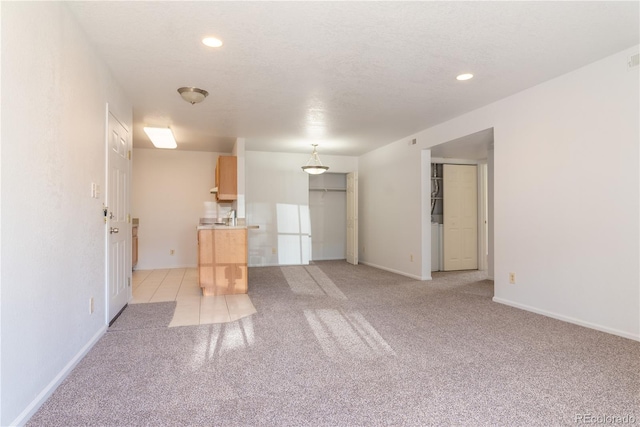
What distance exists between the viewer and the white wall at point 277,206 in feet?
24.0

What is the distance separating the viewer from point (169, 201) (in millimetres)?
7141

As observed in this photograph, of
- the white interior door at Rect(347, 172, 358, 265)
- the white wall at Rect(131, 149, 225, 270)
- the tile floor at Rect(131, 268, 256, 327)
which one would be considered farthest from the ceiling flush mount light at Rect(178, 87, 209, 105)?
the white interior door at Rect(347, 172, 358, 265)

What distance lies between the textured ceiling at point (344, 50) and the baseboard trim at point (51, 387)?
2.29 m

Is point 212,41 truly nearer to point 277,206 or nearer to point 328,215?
point 277,206

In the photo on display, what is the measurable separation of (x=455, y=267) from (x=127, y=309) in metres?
5.62

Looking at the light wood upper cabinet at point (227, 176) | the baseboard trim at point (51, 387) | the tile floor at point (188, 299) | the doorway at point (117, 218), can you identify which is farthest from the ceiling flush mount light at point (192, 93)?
the baseboard trim at point (51, 387)

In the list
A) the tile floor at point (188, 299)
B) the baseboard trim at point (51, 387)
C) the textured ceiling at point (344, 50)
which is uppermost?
the textured ceiling at point (344, 50)

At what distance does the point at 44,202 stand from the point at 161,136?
4.08 m

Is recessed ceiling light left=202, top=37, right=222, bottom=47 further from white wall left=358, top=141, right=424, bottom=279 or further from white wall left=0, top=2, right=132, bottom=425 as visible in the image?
white wall left=358, top=141, right=424, bottom=279

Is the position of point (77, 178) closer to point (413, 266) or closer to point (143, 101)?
point (143, 101)

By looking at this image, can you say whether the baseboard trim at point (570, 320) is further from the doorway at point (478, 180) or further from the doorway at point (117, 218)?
the doorway at point (117, 218)

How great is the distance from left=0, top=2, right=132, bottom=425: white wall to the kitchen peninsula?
1.84 metres

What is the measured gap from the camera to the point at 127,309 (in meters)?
3.79

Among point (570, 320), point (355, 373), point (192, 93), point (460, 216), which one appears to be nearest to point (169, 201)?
point (192, 93)
